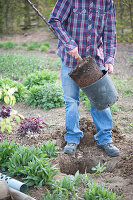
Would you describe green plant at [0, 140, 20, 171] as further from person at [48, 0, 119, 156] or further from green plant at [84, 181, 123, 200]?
green plant at [84, 181, 123, 200]

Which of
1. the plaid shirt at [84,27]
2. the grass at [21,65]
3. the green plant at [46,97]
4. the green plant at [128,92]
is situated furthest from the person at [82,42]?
the grass at [21,65]

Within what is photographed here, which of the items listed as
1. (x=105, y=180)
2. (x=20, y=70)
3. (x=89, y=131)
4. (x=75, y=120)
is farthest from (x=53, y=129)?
(x=20, y=70)

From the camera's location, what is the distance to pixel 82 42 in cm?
297

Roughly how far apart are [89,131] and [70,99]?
726 millimetres

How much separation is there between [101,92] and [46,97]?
7.68 feet

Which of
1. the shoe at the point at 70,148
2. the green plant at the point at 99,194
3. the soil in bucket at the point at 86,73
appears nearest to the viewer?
the green plant at the point at 99,194

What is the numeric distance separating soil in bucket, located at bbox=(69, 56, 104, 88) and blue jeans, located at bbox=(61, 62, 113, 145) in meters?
0.35

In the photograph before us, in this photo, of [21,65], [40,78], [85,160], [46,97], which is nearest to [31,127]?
[85,160]

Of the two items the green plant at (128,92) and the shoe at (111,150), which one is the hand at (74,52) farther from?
the green plant at (128,92)

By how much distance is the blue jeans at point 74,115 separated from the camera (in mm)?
3055

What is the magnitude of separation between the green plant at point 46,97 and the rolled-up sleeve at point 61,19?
7.03 ft

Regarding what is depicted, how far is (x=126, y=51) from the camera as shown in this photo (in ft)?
30.9

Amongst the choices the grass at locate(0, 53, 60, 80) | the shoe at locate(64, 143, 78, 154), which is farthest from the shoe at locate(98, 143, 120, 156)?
the grass at locate(0, 53, 60, 80)

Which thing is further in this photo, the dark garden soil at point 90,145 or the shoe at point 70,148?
the shoe at point 70,148
